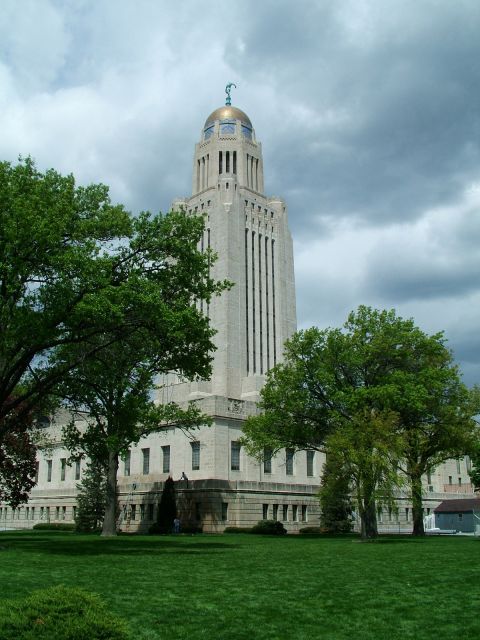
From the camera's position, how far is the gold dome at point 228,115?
3593 inches

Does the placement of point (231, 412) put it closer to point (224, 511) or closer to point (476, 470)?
point (224, 511)

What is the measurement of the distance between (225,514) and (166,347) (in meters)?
32.1

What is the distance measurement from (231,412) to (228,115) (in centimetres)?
4979

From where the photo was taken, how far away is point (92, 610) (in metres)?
7.98

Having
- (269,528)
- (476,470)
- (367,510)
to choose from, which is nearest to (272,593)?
(367,510)

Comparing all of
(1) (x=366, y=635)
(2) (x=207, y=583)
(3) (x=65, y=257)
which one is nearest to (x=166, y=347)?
(3) (x=65, y=257)

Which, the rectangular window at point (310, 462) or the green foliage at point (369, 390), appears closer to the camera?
the green foliage at point (369, 390)

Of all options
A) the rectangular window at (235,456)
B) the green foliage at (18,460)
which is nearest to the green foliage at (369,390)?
the rectangular window at (235,456)

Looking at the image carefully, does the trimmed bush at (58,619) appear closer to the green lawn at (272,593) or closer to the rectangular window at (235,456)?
the green lawn at (272,593)

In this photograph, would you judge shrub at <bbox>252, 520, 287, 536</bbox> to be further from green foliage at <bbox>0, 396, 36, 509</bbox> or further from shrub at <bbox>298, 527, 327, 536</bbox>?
green foliage at <bbox>0, 396, 36, 509</bbox>

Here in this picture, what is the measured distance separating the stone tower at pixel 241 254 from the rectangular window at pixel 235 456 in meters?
11.3

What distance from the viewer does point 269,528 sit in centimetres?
5084

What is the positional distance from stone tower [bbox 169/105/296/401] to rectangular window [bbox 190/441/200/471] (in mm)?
10327

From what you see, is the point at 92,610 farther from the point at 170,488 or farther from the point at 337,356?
the point at 170,488
